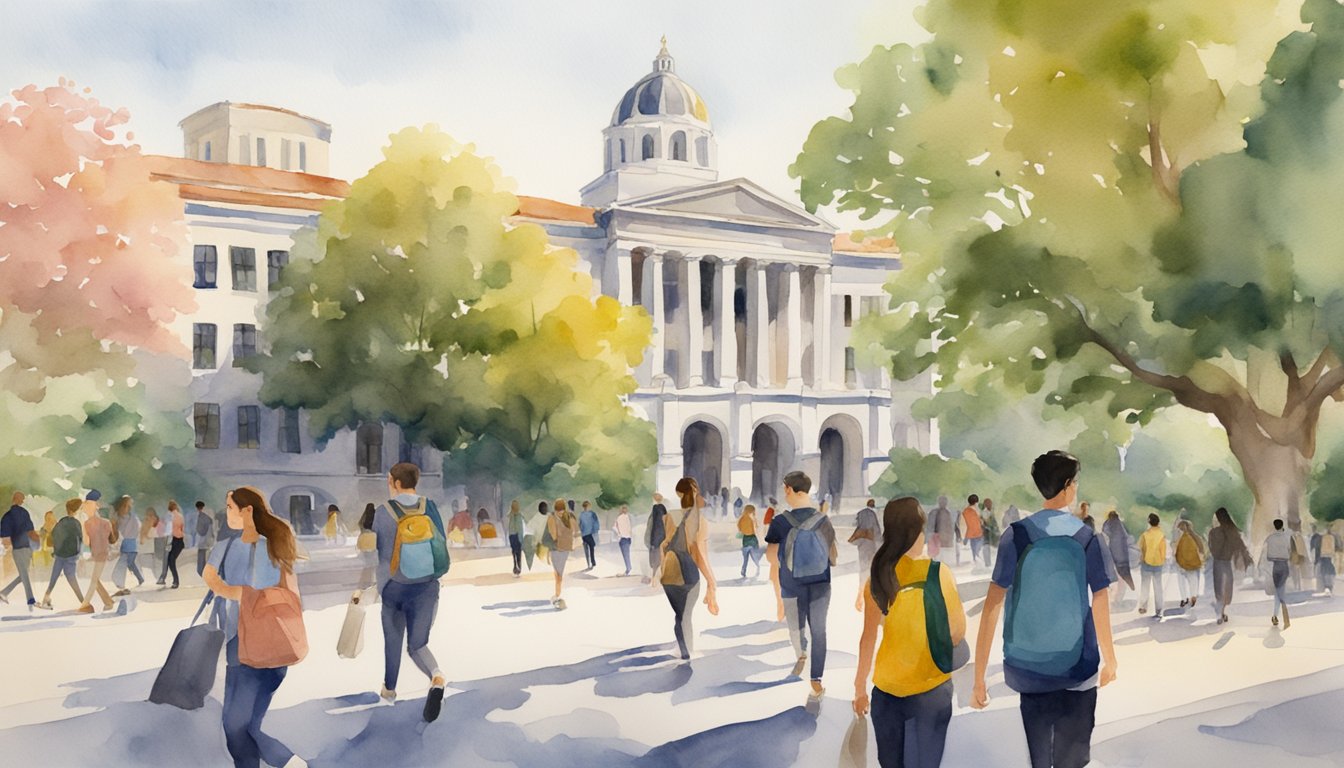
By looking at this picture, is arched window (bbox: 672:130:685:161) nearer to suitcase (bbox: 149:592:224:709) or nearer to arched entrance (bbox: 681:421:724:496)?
arched entrance (bbox: 681:421:724:496)

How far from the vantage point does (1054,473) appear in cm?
569

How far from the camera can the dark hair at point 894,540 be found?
5602 mm

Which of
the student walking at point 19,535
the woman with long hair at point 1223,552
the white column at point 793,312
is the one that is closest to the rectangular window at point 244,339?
the white column at point 793,312

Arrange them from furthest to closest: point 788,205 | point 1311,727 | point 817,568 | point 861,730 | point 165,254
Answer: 1. point 788,205
2. point 165,254
3. point 817,568
4. point 1311,727
5. point 861,730

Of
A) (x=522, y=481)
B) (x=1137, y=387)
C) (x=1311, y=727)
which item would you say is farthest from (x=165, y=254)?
(x=1311, y=727)

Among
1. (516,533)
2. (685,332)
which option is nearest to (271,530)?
(516,533)

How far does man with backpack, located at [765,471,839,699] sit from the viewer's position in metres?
9.59

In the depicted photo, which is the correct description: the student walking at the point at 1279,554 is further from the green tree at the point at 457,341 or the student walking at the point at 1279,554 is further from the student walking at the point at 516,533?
the green tree at the point at 457,341

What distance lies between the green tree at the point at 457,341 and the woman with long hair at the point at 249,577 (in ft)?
68.4

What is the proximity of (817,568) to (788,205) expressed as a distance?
109 feet

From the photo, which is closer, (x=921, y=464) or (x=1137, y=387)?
(x=1137, y=387)

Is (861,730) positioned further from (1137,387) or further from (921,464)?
(921,464)

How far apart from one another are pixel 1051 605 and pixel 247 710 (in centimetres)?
399

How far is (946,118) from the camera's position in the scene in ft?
51.4
